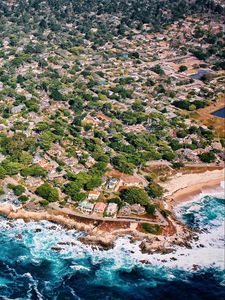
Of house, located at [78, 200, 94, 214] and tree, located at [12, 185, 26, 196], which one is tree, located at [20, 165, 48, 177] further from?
house, located at [78, 200, 94, 214]

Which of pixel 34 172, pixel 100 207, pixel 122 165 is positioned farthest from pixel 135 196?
pixel 34 172

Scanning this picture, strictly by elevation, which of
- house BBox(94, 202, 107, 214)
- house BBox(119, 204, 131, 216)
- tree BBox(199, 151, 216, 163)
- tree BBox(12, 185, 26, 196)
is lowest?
tree BBox(12, 185, 26, 196)

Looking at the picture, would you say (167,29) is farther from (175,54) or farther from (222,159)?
(222,159)

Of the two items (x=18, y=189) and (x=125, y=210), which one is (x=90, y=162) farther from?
(x=125, y=210)

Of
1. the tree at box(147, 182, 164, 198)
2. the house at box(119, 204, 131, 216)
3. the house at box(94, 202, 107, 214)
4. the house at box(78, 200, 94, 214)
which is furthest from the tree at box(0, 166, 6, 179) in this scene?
the tree at box(147, 182, 164, 198)

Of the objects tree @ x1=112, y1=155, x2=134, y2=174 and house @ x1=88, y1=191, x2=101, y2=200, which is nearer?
house @ x1=88, y1=191, x2=101, y2=200
